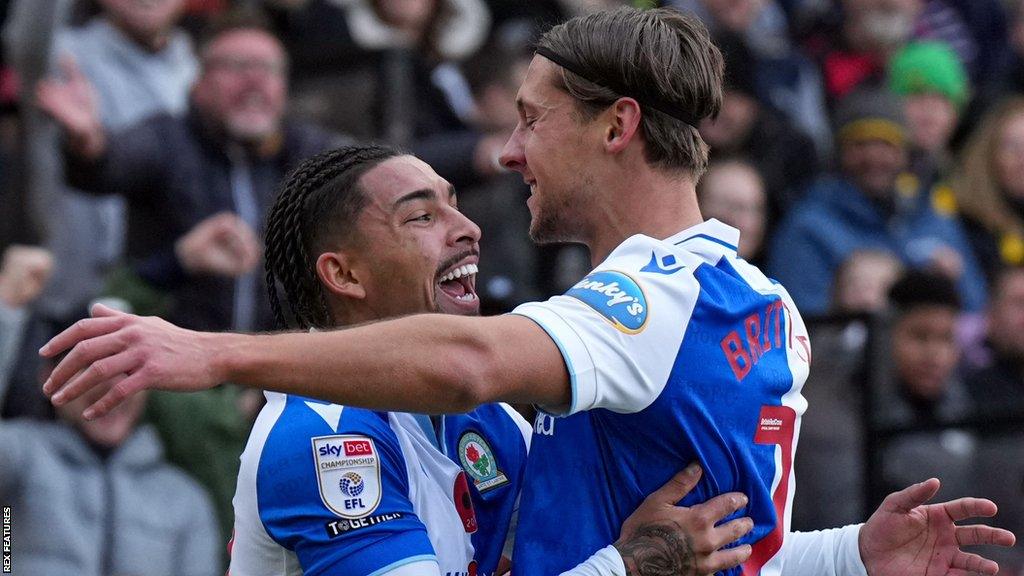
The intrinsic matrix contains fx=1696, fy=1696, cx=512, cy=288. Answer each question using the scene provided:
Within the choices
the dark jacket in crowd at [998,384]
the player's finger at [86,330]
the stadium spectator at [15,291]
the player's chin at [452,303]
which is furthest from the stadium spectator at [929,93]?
the player's finger at [86,330]

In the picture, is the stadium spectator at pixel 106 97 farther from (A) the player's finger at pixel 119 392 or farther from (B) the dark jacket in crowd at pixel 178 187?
(A) the player's finger at pixel 119 392

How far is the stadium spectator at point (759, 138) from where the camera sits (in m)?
9.09

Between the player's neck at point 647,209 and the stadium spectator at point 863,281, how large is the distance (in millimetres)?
4783

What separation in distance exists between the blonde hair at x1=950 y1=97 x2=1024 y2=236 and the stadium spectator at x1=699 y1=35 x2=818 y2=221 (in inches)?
46.8

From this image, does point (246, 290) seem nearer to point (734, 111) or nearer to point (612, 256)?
point (734, 111)

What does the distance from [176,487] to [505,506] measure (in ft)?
10.1

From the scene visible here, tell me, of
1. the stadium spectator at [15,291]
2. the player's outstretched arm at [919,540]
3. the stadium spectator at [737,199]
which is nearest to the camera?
the player's outstretched arm at [919,540]

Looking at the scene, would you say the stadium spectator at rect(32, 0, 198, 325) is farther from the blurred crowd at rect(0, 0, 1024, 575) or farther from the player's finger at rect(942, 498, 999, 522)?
the player's finger at rect(942, 498, 999, 522)

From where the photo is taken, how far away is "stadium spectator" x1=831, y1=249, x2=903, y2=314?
8.73 m

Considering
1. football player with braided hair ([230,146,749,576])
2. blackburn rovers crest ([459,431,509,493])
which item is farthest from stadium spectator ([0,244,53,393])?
blackburn rovers crest ([459,431,509,493])

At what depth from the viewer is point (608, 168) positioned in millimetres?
4000

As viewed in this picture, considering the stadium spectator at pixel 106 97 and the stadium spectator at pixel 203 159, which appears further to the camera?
the stadium spectator at pixel 106 97

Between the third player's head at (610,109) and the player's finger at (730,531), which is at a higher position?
the third player's head at (610,109)

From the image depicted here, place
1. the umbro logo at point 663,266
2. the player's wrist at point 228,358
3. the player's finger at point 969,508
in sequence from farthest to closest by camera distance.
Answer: the player's finger at point 969,508
the umbro logo at point 663,266
the player's wrist at point 228,358
